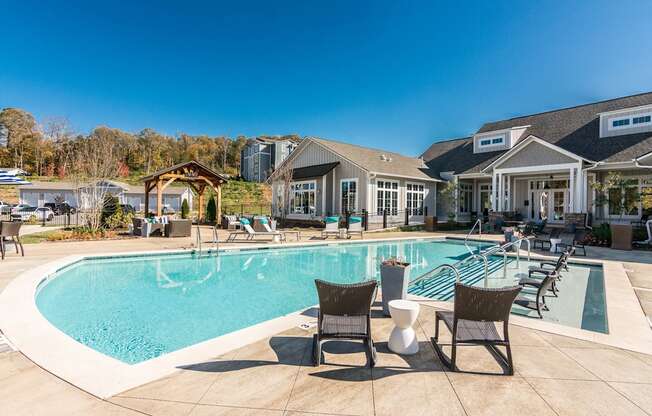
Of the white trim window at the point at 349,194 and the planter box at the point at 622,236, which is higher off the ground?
the white trim window at the point at 349,194

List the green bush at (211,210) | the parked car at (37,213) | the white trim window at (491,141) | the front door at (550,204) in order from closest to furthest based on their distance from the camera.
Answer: the front door at (550,204), the green bush at (211,210), the white trim window at (491,141), the parked car at (37,213)

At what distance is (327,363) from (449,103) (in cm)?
2422

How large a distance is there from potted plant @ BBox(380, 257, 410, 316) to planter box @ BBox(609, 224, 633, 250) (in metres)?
12.3

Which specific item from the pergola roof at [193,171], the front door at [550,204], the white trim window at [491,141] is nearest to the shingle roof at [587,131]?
the white trim window at [491,141]

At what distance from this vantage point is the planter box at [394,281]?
4.59 meters

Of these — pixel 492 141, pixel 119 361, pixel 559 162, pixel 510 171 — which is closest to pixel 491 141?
pixel 492 141

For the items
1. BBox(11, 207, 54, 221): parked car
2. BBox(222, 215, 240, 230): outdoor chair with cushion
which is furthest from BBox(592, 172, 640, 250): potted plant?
BBox(11, 207, 54, 221): parked car

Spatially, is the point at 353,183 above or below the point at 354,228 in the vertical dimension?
above

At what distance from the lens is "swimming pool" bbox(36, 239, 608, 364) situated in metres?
4.87

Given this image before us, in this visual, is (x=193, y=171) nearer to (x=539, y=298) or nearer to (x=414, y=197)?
(x=414, y=197)

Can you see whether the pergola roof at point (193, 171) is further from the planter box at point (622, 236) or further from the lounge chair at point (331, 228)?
the planter box at point (622, 236)

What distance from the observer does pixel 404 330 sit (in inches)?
136

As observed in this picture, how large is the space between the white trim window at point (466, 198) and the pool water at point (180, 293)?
12644 millimetres

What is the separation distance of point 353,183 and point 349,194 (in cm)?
76
